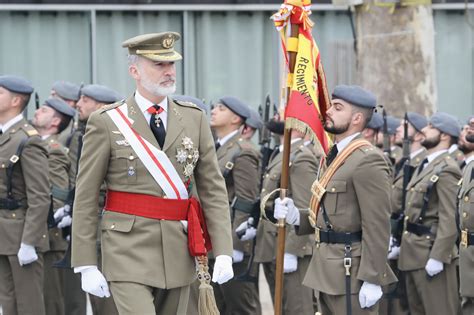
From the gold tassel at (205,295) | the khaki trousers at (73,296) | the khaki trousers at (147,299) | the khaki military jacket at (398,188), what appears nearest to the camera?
the khaki trousers at (147,299)

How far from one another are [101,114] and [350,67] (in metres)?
9.18

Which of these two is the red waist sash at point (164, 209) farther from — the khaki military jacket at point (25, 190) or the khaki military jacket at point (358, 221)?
the khaki military jacket at point (25, 190)

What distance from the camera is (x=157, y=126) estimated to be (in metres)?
7.03

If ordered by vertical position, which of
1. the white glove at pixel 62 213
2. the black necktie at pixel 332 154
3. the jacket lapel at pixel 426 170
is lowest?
the white glove at pixel 62 213

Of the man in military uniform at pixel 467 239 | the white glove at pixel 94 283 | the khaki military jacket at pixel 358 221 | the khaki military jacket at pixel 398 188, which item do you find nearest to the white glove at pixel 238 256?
the khaki military jacket at pixel 398 188

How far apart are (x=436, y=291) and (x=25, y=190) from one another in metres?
3.14

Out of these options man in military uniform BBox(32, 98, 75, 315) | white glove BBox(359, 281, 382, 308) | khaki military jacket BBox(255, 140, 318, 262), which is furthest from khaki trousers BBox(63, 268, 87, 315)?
white glove BBox(359, 281, 382, 308)

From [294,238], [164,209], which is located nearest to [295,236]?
[294,238]

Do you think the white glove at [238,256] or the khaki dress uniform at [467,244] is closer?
the khaki dress uniform at [467,244]

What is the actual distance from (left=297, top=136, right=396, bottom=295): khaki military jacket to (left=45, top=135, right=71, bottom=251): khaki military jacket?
305 centimetres

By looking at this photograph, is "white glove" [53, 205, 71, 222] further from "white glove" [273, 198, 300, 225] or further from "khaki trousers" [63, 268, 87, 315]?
"white glove" [273, 198, 300, 225]

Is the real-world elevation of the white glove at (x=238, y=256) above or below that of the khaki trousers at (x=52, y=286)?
above

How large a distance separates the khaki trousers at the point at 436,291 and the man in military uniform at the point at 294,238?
825mm

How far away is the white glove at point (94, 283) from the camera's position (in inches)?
265
